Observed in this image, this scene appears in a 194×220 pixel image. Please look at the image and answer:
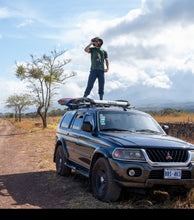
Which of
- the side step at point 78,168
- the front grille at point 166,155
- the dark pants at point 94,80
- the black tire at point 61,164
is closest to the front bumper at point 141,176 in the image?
the front grille at point 166,155

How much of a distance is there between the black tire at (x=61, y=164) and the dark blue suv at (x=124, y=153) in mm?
591

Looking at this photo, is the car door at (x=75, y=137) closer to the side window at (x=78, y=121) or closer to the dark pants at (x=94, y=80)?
the side window at (x=78, y=121)

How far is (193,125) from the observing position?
46.9 ft

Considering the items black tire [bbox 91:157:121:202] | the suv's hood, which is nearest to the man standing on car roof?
the suv's hood

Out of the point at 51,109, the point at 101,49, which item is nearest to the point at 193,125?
the point at 101,49

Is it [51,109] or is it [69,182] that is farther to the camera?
[51,109]

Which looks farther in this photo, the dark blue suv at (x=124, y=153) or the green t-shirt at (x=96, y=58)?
the green t-shirt at (x=96, y=58)

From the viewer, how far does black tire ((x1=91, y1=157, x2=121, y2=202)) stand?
5031 millimetres

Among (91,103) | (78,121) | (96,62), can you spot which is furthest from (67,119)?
(96,62)

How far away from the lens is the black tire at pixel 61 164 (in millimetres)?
7812

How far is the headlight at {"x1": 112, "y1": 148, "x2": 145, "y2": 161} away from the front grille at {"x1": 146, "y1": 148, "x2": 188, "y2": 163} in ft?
0.52

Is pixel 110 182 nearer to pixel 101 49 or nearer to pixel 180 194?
pixel 180 194

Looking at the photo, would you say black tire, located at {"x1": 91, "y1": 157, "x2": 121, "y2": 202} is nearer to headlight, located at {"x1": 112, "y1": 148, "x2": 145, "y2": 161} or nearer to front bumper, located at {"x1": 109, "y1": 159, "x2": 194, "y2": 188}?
front bumper, located at {"x1": 109, "y1": 159, "x2": 194, "y2": 188}
